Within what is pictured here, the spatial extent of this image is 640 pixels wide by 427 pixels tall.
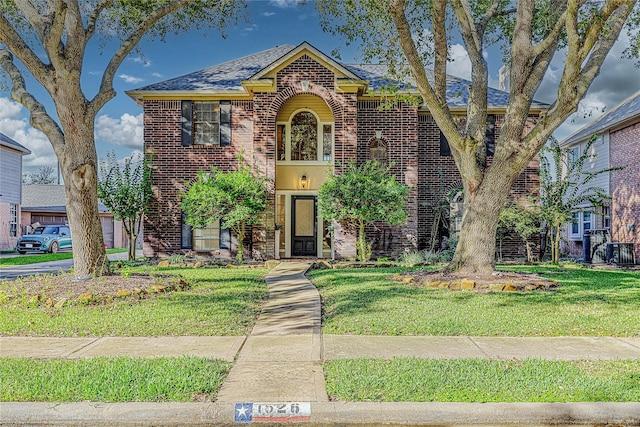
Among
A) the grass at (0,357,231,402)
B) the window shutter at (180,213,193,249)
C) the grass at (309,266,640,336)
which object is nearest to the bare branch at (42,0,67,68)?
the grass at (0,357,231,402)

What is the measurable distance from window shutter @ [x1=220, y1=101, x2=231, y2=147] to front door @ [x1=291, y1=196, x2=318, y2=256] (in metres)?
3.10

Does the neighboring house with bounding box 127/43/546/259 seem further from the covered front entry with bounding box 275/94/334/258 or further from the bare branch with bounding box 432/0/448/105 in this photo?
the bare branch with bounding box 432/0/448/105

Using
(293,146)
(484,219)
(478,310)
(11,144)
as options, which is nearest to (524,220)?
(484,219)

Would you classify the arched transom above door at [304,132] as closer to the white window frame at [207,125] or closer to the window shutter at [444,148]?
the white window frame at [207,125]

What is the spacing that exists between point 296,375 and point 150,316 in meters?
3.27

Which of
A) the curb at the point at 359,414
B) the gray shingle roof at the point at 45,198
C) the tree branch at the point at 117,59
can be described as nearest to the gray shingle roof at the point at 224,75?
the tree branch at the point at 117,59

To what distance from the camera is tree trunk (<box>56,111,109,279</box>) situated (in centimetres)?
920

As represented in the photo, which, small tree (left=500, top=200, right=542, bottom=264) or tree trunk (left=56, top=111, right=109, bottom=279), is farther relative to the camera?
small tree (left=500, top=200, right=542, bottom=264)

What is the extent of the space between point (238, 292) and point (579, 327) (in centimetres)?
566

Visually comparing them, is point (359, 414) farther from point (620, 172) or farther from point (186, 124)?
point (620, 172)

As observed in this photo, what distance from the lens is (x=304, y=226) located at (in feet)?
56.1

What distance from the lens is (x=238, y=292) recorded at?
8992 mm

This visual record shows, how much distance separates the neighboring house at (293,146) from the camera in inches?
631

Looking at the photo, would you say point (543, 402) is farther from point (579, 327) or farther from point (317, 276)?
point (317, 276)
